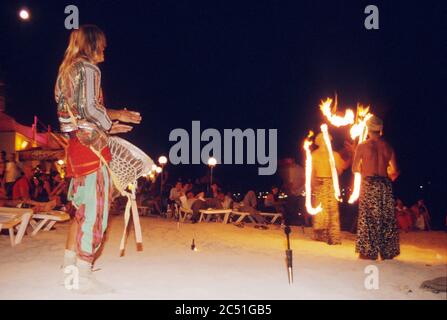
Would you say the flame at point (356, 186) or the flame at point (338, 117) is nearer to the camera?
the flame at point (356, 186)

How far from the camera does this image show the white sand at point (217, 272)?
12.3 feet

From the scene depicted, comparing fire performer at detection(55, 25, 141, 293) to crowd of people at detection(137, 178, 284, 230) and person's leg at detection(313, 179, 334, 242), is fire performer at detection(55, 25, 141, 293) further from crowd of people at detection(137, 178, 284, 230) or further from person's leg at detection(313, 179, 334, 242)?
crowd of people at detection(137, 178, 284, 230)

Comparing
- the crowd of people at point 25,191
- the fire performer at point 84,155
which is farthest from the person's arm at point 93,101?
the crowd of people at point 25,191

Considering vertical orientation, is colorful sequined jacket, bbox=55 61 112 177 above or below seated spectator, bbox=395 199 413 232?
above

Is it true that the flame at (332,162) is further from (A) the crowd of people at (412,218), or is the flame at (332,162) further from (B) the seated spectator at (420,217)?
(B) the seated spectator at (420,217)

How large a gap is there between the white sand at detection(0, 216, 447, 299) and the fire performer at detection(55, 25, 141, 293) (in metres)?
0.37

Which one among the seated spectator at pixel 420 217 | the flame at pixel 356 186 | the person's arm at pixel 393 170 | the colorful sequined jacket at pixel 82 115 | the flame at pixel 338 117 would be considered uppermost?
the flame at pixel 338 117

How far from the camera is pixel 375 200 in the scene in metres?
6.16

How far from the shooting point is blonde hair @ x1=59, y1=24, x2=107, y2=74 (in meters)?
3.76

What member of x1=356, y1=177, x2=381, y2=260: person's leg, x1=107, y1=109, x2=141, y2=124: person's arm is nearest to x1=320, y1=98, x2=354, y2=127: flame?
x1=356, y1=177, x2=381, y2=260: person's leg

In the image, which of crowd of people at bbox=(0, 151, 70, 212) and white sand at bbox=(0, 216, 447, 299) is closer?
white sand at bbox=(0, 216, 447, 299)

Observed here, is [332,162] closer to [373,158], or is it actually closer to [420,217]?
[373,158]

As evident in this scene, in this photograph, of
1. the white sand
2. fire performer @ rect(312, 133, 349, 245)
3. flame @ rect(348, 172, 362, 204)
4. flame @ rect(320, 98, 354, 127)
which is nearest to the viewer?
the white sand

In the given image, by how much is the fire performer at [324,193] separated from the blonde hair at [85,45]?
574cm
